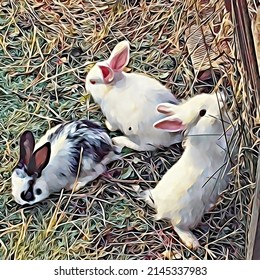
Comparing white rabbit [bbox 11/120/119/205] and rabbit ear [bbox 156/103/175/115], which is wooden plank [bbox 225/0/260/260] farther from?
white rabbit [bbox 11/120/119/205]

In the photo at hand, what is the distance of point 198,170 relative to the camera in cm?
95

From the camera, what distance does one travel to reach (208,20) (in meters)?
0.99

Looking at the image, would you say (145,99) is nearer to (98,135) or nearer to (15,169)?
(98,135)

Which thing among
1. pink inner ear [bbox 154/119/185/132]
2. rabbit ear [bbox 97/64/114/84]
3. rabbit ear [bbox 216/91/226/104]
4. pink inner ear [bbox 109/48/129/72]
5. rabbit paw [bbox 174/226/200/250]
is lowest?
rabbit paw [bbox 174/226/200/250]

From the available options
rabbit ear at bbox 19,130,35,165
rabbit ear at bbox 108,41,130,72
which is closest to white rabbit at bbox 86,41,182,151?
rabbit ear at bbox 108,41,130,72

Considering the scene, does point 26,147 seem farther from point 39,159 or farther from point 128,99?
point 128,99

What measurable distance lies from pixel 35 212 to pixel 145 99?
0.77ft

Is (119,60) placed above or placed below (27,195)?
above

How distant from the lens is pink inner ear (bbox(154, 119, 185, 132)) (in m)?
0.95

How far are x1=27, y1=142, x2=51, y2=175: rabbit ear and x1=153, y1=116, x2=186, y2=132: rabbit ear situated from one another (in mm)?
168

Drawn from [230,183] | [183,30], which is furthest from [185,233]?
[183,30]

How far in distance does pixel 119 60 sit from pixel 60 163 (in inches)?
7.1

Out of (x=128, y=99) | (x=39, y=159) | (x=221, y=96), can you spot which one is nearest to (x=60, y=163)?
(x=39, y=159)

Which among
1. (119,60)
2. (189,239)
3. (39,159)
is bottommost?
(189,239)
